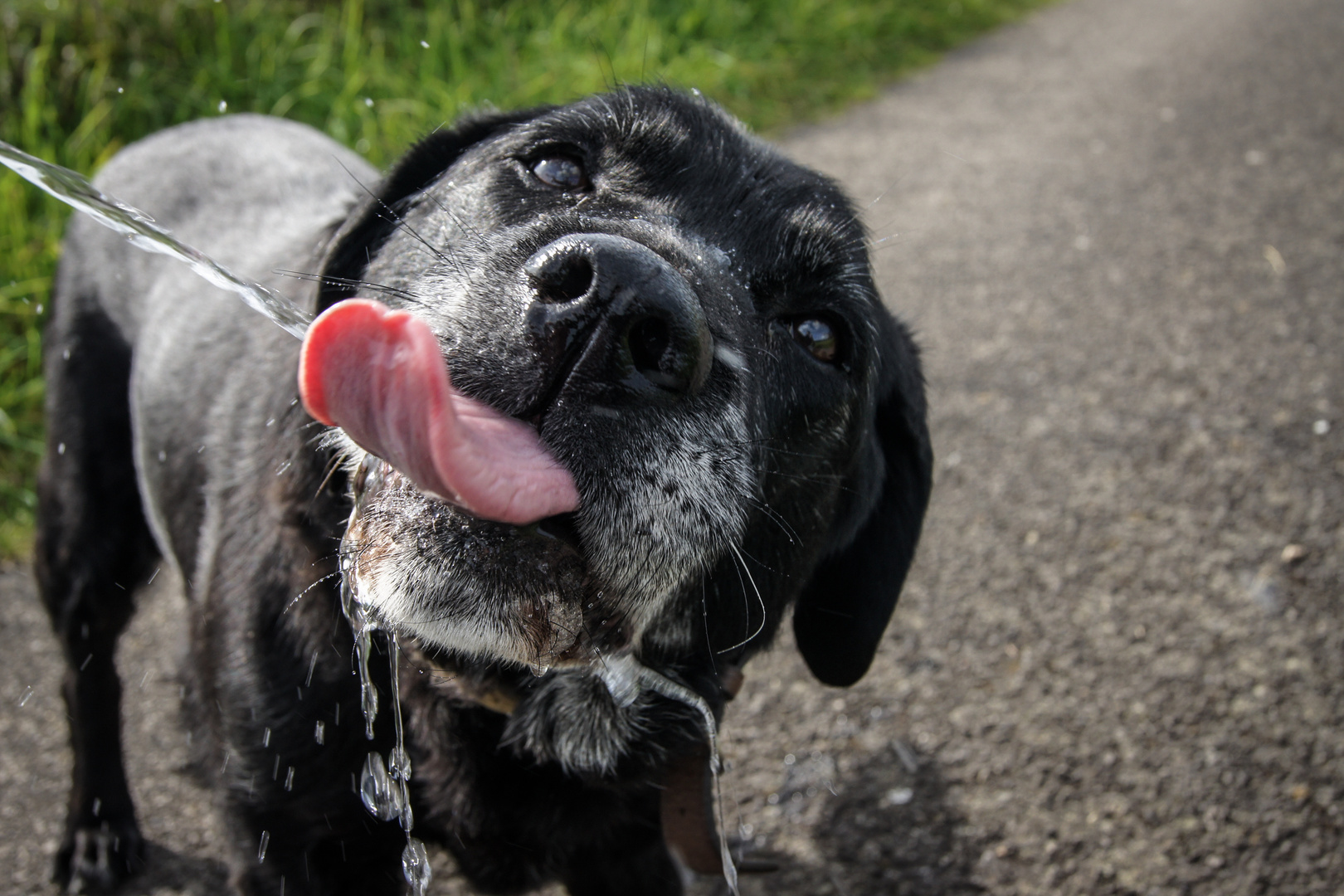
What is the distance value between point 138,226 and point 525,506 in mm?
1246

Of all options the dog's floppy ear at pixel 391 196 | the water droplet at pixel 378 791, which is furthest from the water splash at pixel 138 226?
the water droplet at pixel 378 791

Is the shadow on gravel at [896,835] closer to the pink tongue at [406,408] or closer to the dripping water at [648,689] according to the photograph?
the dripping water at [648,689]

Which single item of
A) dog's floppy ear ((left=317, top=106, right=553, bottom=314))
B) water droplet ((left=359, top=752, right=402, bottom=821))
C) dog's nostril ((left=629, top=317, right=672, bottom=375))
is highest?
dog's nostril ((left=629, top=317, right=672, bottom=375))

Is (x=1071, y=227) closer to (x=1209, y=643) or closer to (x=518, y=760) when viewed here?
(x=1209, y=643)

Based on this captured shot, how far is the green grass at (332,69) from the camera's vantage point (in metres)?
3.91

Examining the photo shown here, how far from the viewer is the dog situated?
1.43m

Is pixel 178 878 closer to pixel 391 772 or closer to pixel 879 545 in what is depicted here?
pixel 391 772

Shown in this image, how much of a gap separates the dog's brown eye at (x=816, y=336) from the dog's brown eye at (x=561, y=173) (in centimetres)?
53

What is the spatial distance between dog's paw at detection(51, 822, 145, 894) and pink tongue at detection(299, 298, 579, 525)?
177cm

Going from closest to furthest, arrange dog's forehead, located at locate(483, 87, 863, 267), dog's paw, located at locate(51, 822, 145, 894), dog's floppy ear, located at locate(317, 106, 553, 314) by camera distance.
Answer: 1. dog's forehead, located at locate(483, 87, 863, 267)
2. dog's floppy ear, located at locate(317, 106, 553, 314)
3. dog's paw, located at locate(51, 822, 145, 894)

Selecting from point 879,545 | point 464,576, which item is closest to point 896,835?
point 879,545

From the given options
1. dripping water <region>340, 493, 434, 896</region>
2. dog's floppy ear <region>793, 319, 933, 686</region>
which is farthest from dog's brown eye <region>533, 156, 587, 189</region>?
dripping water <region>340, 493, 434, 896</region>

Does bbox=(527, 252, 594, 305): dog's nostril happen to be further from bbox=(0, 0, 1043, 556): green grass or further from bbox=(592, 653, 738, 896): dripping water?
bbox=(0, 0, 1043, 556): green grass

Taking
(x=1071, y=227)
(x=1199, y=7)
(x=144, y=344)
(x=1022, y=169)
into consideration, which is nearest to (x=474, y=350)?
(x=144, y=344)
